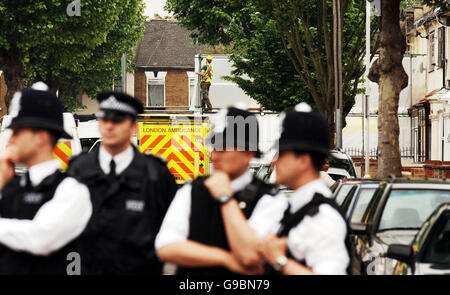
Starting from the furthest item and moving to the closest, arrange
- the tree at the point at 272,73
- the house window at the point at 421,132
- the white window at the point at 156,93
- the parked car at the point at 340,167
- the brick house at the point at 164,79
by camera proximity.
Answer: the white window at the point at 156,93 → the brick house at the point at 164,79 → the house window at the point at 421,132 → the tree at the point at 272,73 → the parked car at the point at 340,167

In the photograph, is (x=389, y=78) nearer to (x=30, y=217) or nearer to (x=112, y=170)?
(x=112, y=170)

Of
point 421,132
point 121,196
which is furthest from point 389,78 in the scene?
point 421,132

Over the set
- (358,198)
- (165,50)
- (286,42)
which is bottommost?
(358,198)

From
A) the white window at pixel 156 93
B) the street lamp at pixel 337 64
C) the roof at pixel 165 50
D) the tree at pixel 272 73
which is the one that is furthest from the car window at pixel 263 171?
the white window at pixel 156 93

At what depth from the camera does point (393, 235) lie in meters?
7.84

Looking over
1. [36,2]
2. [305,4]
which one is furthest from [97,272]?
[36,2]

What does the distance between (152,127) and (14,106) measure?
17149 millimetres

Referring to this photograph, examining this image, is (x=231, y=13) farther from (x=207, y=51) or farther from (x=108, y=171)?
(x=108, y=171)

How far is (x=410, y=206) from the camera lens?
27.0 ft

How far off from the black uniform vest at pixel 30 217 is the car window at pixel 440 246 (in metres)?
3.24

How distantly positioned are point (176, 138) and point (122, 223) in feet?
55.2

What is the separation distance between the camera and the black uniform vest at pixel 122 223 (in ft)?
14.6

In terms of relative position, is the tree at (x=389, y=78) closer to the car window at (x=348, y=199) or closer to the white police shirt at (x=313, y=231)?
the car window at (x=348, y=199)
